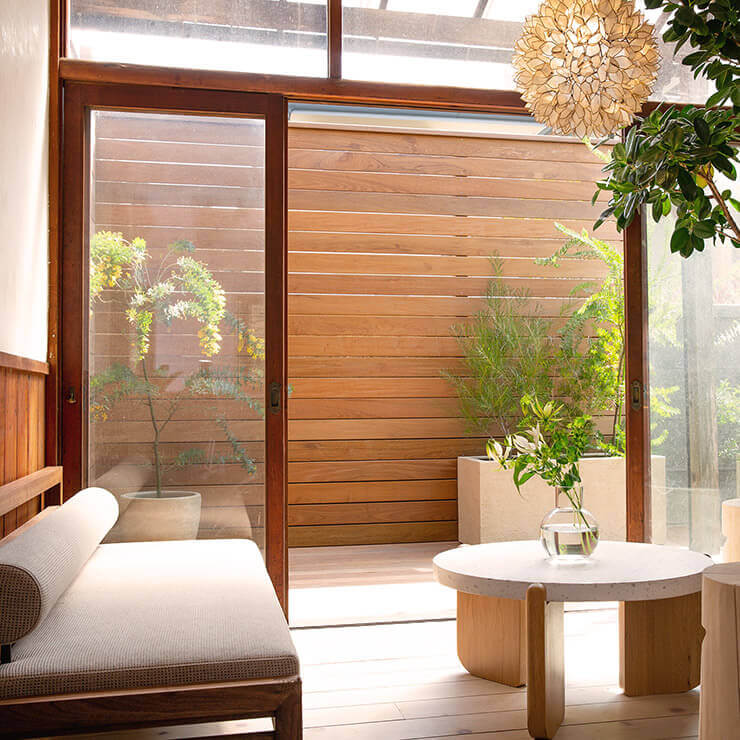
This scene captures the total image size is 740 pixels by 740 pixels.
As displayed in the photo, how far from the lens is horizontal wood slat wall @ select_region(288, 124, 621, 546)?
17.4 ft

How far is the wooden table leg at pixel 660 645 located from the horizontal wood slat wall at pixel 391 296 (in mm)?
2854

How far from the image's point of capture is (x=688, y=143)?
264 cm

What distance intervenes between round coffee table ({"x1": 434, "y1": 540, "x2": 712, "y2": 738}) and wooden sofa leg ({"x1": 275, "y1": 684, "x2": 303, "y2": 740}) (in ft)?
2.47

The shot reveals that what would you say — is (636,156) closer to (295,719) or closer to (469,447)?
(295,719)

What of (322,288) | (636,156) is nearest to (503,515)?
(322,288)

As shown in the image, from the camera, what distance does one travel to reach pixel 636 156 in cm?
266

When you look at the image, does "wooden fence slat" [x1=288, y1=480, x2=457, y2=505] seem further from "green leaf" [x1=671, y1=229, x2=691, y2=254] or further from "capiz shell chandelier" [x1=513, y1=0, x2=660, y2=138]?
"capiz shell chandelier" [x1=513, y1=0, x2=660, y2=138]

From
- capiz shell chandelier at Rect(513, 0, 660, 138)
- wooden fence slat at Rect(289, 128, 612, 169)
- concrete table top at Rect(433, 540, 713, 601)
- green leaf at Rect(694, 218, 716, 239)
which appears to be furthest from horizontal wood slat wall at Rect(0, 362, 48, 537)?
wooden fence slat at Rect(289, 128, 612, 169)

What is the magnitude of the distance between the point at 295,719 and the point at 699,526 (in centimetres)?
256

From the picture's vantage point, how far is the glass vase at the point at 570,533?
2529 millimetres

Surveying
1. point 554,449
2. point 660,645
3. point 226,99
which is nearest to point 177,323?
point 226,99

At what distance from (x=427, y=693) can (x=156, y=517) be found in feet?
4.25

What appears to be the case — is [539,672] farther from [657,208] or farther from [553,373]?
[553,373]

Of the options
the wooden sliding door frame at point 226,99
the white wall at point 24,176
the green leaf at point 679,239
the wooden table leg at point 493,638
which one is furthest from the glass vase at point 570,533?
the white wall at point 24,176
